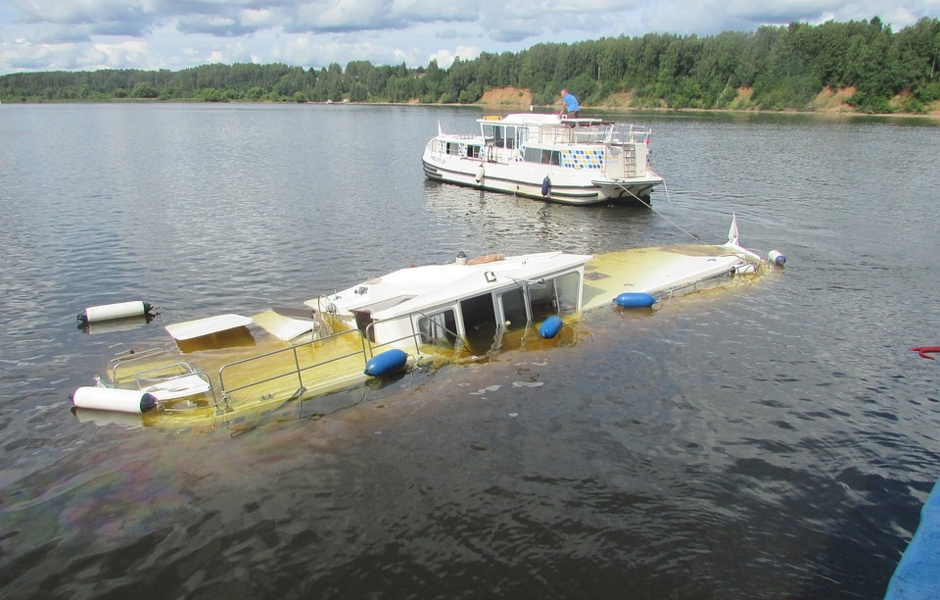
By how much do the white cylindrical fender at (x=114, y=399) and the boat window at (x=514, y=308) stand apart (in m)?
10.8

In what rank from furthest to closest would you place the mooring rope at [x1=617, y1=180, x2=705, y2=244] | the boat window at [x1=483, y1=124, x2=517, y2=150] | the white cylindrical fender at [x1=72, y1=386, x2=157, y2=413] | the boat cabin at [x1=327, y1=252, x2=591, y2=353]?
the boat window at [x1=483, y1=124, x2=517, y2=150] < the mooring rope at [x1=617, y1=180, x2=705, y2=244] < the boat cabin at [x1=327, y1=252, x2=591, y2=353] < the white cylindrical fender at [x1=72, y1=386, x2=157, y2=413]

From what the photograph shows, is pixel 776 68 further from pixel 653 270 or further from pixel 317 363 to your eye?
pixel 317 363

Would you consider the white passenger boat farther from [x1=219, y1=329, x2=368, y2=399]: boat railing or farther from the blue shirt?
[x1=219, y1=329, x2=368, y2=399]: boat railing

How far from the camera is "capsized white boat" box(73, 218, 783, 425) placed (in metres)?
16.6

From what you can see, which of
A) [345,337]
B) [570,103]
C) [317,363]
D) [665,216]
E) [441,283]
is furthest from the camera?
[570,103]

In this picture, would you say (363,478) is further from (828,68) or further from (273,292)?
(828,68)

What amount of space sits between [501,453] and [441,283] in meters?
7.34

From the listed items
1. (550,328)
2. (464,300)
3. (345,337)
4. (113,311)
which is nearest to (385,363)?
(345,337)

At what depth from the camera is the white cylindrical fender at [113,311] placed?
77.7 ft

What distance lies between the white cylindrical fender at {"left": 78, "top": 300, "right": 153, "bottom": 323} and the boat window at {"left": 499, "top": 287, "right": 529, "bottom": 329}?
14.5 metres

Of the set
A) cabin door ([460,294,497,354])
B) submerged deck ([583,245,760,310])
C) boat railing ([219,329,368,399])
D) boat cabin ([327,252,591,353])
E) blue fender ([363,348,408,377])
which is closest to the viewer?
boat railing ([219,329,368,399])

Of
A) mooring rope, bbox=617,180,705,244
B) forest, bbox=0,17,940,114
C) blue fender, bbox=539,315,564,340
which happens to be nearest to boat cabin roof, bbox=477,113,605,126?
mooring rope, bbox=617,180,705,244

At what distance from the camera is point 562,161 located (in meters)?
49.8

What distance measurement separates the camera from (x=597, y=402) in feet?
59.0
